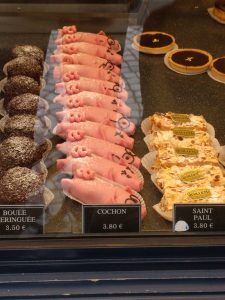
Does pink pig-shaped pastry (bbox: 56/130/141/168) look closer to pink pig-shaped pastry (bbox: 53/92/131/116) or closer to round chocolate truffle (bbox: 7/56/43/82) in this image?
pink pig-shaped pastry (bbox: 53/92/131/116)

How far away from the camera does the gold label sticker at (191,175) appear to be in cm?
197

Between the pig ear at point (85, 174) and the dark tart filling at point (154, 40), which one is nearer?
the pig ear at point (85, 174)

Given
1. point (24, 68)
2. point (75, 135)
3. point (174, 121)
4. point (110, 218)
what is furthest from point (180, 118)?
point (110, 218)

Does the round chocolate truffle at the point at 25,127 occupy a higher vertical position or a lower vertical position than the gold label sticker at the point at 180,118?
lower

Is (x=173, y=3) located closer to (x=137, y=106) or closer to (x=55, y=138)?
(x=137, y=106)

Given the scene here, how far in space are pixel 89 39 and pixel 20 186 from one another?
1105mm

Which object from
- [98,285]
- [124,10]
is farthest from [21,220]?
[124,10]

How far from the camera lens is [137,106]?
243 centimetres

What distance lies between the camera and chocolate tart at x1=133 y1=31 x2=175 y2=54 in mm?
2830

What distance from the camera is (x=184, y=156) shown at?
2.08 metres

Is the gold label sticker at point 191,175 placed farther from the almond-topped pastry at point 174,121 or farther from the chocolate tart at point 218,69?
the chocolate tart at point 218,69

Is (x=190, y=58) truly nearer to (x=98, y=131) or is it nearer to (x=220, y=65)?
(x=220, y=65)

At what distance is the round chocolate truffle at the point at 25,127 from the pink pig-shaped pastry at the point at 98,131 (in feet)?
0.21

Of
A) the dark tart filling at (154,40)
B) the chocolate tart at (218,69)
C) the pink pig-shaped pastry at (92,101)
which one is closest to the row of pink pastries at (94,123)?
the pink pig-shaped pastry at (92,101)
